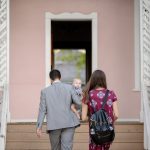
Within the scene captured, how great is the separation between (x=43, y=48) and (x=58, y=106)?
4289 mm

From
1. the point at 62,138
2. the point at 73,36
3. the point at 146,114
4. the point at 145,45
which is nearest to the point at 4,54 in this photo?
the point at 145,45

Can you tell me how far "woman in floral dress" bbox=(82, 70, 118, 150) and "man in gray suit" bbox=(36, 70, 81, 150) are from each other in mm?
700

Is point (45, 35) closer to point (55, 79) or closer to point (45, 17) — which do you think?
point (45, 17)

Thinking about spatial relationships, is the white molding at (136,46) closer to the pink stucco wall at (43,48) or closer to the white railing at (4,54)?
the pink stucco wall at (43,48)

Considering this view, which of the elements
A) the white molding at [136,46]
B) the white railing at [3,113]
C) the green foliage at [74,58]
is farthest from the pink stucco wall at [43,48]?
the green foliage at [74,58]

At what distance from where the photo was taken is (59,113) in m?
6.09

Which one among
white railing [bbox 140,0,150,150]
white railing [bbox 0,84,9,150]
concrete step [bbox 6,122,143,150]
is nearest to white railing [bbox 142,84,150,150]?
white railing [bbox 140,0,150,150]

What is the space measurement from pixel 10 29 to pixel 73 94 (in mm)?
4490

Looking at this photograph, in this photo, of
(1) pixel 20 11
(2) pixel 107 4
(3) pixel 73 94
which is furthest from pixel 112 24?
(3) pixel 73 94

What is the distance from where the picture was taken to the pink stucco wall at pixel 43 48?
33.4 feet

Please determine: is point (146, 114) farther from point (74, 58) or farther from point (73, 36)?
point (74, 58)

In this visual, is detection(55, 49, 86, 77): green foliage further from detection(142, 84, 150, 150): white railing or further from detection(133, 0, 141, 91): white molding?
detection(142, 84, 150, 150): white railing

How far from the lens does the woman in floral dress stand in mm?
5355

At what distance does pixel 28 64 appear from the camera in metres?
10.2
